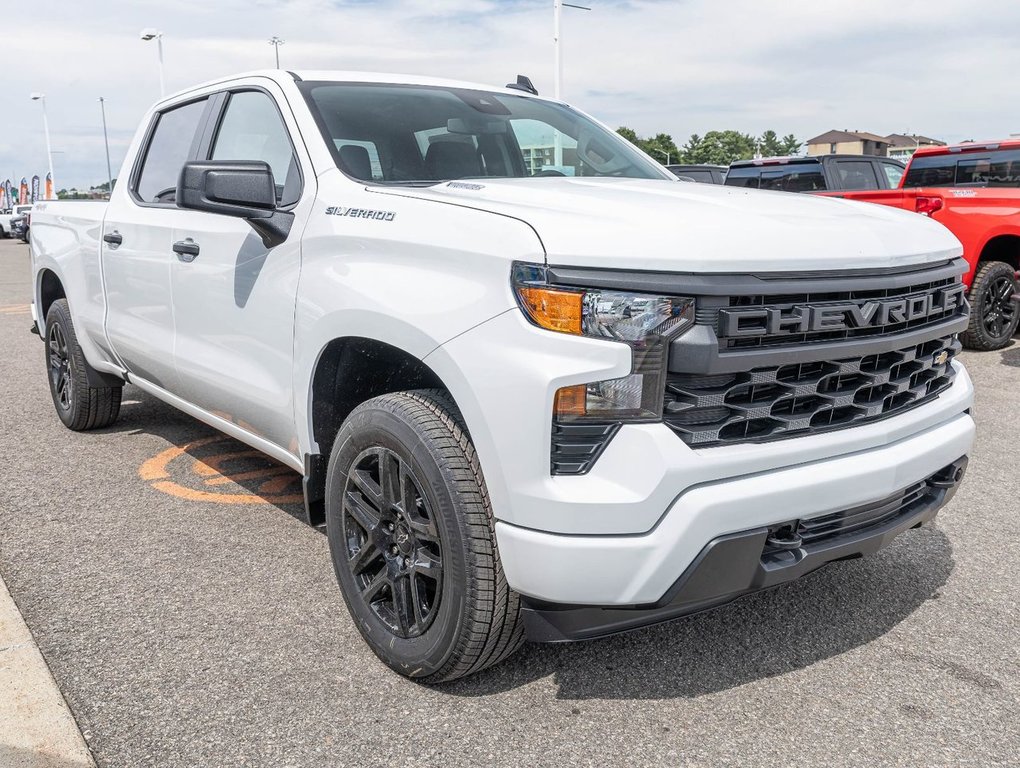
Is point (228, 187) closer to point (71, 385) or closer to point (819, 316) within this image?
point (819, 316)

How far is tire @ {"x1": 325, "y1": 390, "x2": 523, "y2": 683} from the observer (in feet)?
7.72

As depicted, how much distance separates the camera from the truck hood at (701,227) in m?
2.16

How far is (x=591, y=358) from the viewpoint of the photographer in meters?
2.11

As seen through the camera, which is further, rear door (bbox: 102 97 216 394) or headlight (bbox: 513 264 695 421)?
rear door (bbox: 102 97 216 394)

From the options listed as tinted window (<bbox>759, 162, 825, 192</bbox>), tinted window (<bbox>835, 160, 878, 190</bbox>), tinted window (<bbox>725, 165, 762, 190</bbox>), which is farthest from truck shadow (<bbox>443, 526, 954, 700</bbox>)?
tinted window (<bbox>725, 165, 762, 190</bbox>)

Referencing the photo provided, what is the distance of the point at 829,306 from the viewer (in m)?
2.33

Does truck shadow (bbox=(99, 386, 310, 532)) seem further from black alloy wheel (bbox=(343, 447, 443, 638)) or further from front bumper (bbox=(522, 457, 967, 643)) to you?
front bumper (bbox=(522, 457, 967, 643))

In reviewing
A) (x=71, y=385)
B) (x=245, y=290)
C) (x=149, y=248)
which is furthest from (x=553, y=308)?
(x=71, y=385)

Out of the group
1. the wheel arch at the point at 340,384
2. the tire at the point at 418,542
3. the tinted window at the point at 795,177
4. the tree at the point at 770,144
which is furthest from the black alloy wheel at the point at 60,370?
the tree at the point at 770,144

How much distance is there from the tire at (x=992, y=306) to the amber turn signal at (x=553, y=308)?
688 centimetres

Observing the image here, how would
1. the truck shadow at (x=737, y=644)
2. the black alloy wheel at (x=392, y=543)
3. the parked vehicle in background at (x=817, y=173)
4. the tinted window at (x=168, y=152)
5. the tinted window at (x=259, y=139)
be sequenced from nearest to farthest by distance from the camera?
the black alloy wheel at (x=392, y=543), the truck shadow at (x=737, y=644), the tinted window at (x=259, y=139), the tinted window at (x=168, y=152), the parked vehicle in background at (x=817, y=173)

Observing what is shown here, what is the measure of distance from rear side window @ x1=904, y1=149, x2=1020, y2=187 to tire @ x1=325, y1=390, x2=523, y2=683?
294 inches

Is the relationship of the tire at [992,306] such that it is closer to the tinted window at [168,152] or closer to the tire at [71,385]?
the tinted window at [168,152]

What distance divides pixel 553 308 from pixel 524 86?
274 centimetres
